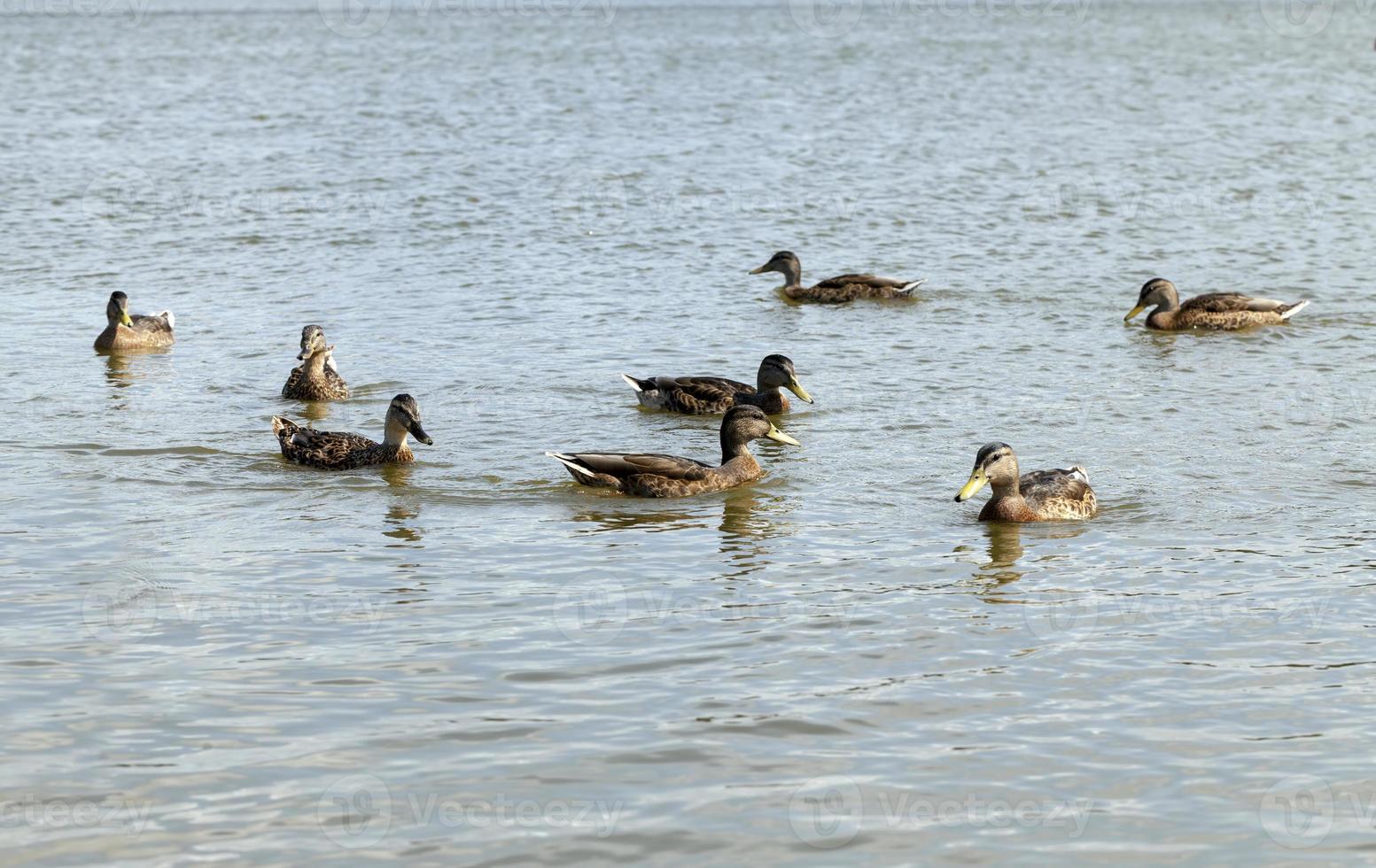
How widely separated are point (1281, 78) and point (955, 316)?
110 feet

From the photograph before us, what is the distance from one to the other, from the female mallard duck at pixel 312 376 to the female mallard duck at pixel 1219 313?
864cm

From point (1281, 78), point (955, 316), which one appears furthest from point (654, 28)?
point (955, 316)

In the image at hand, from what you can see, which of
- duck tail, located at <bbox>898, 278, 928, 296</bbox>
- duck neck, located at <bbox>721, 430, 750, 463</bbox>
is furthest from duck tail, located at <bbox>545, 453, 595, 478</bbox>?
duck tail, located at <bbox>898, 278, 928, 296</bbox>

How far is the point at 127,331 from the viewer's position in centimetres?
1756

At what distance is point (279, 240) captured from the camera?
24.5 meters

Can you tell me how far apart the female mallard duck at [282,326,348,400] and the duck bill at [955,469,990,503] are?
20.8 ft

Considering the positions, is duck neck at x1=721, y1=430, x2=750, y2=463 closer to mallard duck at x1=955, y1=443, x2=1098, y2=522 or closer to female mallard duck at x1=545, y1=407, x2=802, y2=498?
female mallard duck at x1=545, y1=407, x2=802, y2=498

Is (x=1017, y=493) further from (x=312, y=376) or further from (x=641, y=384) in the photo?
(x=312, y=376)

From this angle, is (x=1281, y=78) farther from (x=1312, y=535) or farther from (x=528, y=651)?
(x=528, y=651)

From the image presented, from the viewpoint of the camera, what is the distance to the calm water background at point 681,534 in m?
7.32

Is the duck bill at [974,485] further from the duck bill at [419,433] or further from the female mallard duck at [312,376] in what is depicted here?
the female mallard duck at [312,376]

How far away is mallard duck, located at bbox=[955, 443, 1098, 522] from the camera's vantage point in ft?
37.5

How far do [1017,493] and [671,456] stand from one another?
2.45 m

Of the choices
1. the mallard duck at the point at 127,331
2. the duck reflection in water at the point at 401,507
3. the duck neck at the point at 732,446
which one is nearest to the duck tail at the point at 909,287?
the duck neck at the point at 732,446
